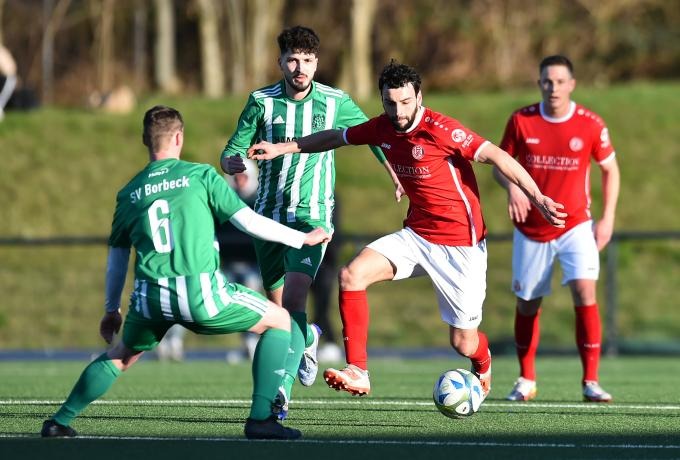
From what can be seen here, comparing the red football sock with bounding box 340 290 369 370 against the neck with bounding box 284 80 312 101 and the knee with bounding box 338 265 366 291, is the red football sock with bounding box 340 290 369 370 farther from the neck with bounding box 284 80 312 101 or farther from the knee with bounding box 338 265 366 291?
the neck with bounding box 284 80 312 101

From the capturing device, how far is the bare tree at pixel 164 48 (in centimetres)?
2642

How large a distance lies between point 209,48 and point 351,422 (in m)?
19.5

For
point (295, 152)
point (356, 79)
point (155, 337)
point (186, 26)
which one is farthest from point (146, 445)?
point (186, 26)

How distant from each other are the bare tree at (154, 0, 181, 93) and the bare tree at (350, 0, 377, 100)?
3789 millimetres

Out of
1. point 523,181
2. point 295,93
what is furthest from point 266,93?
point 523,181

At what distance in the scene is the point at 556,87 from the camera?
915 cm

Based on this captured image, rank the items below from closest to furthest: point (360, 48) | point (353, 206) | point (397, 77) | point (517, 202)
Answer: point (397, 77) < point (517, 202) < point (353, 206) < point (360, 48)

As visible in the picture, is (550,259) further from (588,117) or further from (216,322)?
(216,322)

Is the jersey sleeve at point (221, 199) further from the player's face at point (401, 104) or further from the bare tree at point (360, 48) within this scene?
the bare tree at point (360, 48)

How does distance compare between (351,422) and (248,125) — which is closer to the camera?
(351,422)

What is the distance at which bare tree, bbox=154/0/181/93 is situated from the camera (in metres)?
26.4

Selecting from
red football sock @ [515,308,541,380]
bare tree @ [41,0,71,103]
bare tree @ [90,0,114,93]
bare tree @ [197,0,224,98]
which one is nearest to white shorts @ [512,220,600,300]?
red football sock @ [515,308,541,380]

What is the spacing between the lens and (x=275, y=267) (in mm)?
8242

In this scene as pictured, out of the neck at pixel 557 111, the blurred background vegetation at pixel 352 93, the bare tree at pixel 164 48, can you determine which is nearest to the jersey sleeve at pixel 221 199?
the neck at pixel 557 111
